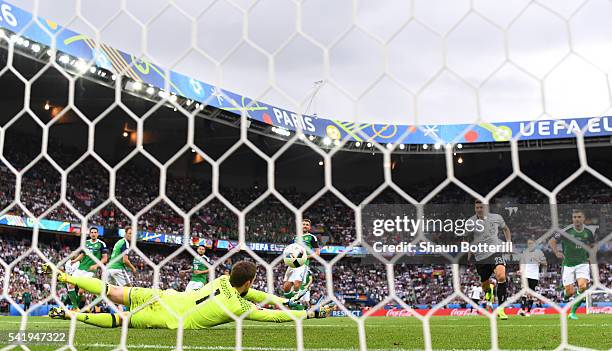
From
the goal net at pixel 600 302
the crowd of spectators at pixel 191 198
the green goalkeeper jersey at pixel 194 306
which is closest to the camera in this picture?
the green goalkeeper jersey at pixel 194 306

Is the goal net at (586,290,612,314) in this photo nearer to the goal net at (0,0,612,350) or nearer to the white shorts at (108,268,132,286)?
the goal net at (0,0,612,350)

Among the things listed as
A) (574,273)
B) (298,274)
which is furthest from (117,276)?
(574,273)

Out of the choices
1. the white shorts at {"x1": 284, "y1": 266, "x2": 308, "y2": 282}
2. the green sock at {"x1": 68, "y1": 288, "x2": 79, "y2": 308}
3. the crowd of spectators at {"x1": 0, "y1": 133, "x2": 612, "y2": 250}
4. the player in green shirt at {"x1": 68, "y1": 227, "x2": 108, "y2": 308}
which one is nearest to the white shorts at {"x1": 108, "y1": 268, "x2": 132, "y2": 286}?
the player in green shirt at {"x1": 68, "y1": 227, "x2": 108, "y2": 308}

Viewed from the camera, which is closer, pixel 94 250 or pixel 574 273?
pixel 574 273

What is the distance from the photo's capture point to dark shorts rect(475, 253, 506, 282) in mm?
6650

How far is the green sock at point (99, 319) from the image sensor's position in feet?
12.5

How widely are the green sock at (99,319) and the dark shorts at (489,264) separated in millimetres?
4277

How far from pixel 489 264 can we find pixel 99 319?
4.82 metres

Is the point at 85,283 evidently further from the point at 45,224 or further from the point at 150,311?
the point at 45,224

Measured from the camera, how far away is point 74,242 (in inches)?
698

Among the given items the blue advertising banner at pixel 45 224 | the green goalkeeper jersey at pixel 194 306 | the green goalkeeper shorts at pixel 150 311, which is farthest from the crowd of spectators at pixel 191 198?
the green goalkeeper shorts at pixel 150 311

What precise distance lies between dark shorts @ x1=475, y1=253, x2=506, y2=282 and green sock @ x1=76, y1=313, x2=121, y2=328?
4277 millimetres

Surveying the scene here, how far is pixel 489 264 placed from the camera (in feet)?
22.8

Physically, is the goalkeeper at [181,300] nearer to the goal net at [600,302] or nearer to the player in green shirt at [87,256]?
the player in green shirt at [87,256]
